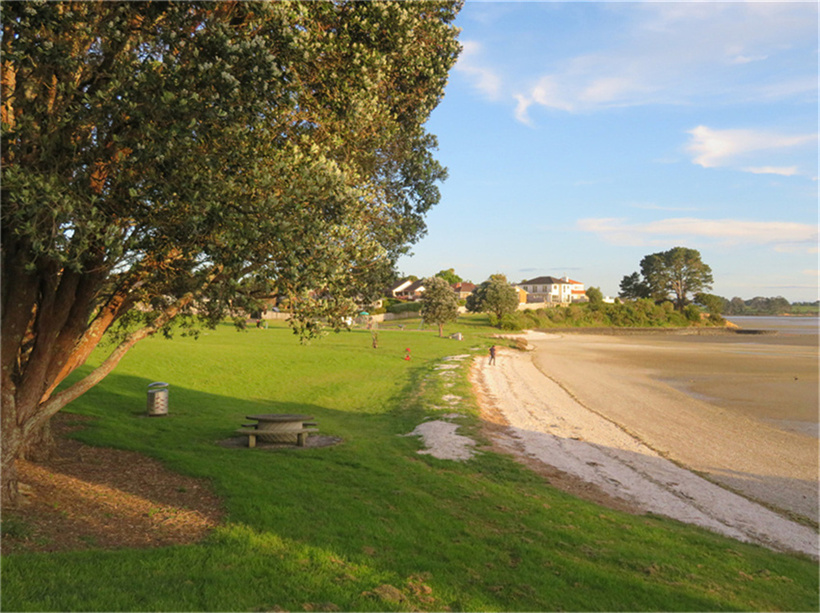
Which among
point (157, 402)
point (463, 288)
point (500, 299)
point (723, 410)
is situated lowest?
point (723, 410)

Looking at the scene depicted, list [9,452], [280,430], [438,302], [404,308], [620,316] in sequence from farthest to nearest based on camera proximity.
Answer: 1. [620,316]
2. [404,308]
3. [438,302]
4. [280,430]
5. [9,452]

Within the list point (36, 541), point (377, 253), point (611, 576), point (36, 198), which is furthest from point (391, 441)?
point (36, 198)

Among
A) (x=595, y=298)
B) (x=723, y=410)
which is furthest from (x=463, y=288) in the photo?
(x=723, y=410)

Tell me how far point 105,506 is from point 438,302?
66.7 meters

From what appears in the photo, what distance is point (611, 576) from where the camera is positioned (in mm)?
9656

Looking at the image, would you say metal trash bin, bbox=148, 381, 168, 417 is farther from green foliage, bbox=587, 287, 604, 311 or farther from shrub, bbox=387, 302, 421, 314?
green foliage, bbox=587, 287, 604, 311

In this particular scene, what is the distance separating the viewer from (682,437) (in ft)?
81.0

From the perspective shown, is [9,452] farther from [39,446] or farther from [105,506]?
[39,446]

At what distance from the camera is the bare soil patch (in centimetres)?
899

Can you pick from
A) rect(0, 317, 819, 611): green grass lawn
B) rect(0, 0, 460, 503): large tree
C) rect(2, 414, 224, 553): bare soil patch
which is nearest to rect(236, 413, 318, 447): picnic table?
rect(0, 317, 819, 611): green grass lawn

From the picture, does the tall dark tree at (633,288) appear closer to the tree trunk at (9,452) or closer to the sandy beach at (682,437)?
the sandy beach at (682,437)

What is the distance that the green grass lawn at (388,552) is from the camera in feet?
24.9

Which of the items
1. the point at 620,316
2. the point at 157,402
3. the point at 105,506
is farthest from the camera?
the point at 620,316

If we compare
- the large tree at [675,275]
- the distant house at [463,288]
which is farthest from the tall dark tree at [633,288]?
the distant house at [463,288]
